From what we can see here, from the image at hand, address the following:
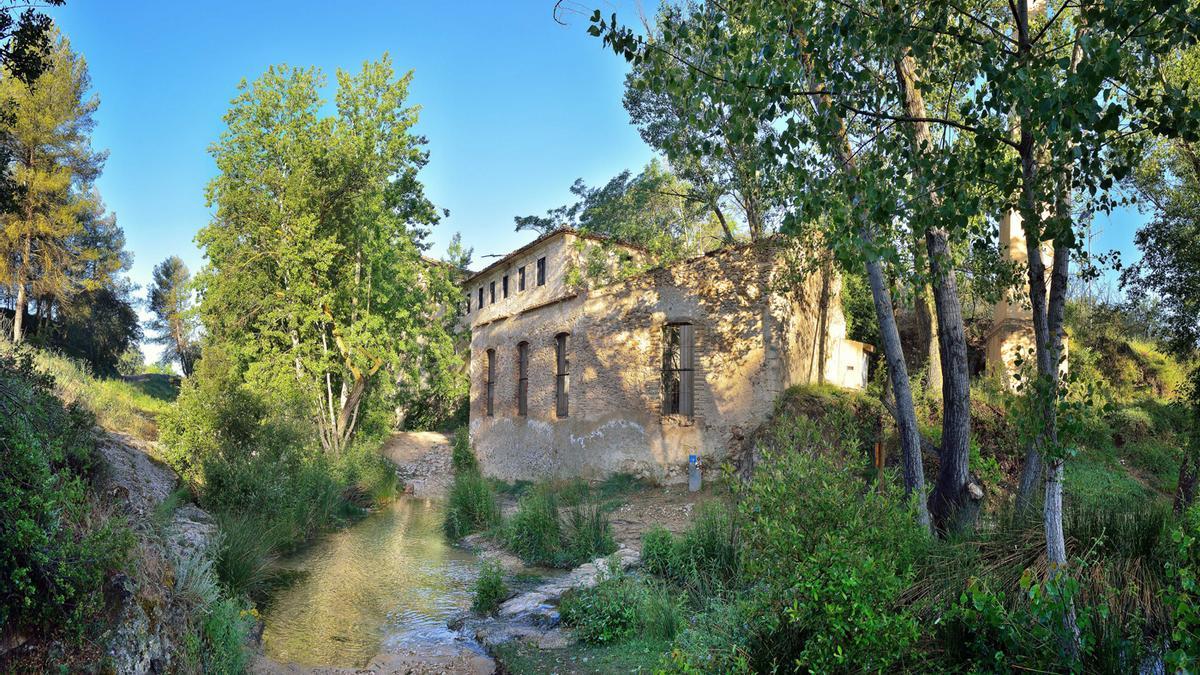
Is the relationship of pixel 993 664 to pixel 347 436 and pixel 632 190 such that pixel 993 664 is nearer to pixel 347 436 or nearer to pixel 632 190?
pixel 632 190

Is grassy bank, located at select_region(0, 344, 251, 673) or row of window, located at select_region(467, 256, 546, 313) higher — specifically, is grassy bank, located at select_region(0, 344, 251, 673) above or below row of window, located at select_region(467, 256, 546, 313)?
below

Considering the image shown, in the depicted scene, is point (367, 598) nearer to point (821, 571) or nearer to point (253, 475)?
point (253, 475)

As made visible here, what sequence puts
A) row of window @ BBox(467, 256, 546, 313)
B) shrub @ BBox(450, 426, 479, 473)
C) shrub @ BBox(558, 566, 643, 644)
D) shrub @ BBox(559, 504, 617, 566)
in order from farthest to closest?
row of window @ BBox(467, 256, 546, 313), shrub @ BBox(450, 426, 479, 473), shrub @ BBox(559, 504, 617, 566), shrub @ BBox(558, 566, 643, 644)

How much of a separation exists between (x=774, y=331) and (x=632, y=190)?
28.0 feet

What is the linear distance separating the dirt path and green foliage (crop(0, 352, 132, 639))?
16639mm

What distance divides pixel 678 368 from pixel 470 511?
540 centimetres

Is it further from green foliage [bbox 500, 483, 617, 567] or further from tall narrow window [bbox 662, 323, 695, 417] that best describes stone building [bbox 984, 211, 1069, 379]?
green foliage [bbox 500, 483, 617, 567]

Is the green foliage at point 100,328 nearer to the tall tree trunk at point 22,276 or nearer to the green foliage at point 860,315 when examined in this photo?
the tall tree trunk at point 22,276

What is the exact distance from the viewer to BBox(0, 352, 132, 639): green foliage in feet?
12.6

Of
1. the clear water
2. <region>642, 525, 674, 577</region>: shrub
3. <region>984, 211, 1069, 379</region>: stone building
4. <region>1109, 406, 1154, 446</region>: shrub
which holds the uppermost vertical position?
<region>984, 211, 1069, 379</region>: stone building

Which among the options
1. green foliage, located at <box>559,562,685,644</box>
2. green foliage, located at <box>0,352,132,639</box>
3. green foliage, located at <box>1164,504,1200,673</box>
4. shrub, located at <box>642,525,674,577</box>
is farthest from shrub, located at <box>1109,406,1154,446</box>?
green foliage, located at <box>0,352,132,639</box>

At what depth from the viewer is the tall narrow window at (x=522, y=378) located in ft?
67.7

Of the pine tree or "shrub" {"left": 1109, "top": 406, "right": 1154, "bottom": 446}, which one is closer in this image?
"shrub" {"left": 1109, "top": 406, "right": 1154, "bottom": 446}

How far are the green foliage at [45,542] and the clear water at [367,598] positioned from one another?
2921 mm
